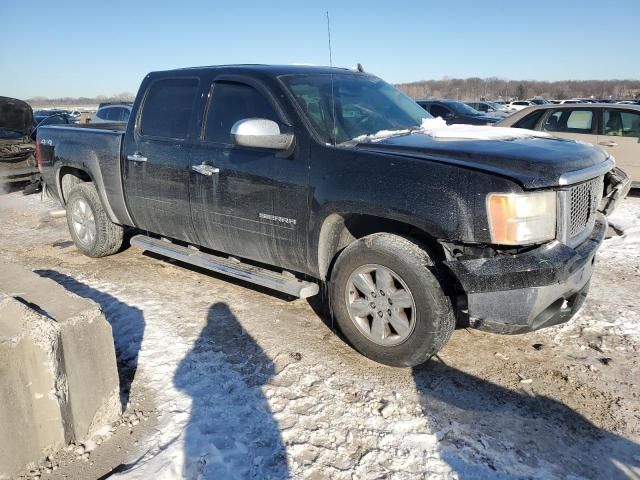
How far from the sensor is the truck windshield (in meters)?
3.73

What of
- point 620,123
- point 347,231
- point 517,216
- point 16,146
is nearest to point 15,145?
point 16,146

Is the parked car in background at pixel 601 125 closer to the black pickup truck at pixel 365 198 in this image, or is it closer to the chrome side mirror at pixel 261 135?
the black pickup truck at pixel 365 198

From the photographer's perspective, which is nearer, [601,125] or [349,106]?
[349,106]

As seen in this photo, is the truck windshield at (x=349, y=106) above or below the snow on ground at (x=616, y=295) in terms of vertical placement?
above

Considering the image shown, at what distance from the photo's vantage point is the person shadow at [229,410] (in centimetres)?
254

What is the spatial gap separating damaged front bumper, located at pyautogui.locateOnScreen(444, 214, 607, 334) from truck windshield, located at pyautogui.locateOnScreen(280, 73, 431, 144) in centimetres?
137

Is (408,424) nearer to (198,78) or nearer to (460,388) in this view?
(460,388)

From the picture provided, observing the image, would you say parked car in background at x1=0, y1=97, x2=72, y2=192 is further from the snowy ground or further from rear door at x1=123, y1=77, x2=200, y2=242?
the snowy ground

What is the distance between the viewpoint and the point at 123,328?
4066 millimetres

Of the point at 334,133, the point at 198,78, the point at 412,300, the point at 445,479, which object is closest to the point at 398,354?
the point at 412,300

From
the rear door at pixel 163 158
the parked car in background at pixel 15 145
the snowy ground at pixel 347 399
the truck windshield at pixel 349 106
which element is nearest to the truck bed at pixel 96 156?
the rear door at pixel 163 158

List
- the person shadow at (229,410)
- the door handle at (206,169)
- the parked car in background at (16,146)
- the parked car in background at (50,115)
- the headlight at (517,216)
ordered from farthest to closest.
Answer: the parked car in background at (50,115) < the parked car in background at (16,146) < the door handle at (206,169) < the headlight at (517,216) < the person shadow at (229,410)

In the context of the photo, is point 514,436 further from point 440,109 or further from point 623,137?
point 440,109

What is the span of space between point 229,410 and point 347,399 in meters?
0.70
